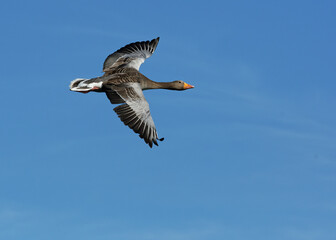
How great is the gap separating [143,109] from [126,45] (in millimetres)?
9179

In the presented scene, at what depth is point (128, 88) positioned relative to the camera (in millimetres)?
30625

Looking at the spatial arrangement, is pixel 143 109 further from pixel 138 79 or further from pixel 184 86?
pixel 184 86

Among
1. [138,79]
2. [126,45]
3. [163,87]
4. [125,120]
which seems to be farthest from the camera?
[126,45]

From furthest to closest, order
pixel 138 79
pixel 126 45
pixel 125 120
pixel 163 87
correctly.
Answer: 1. pixel 126 45
2. pixel 163 87
3. pixel 138 79
4. pixel 125 120

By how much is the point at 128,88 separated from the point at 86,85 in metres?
2.21

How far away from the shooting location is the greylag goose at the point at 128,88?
29.1 metres

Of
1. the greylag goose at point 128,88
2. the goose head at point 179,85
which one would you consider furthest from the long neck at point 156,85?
the goose head at point 179,85

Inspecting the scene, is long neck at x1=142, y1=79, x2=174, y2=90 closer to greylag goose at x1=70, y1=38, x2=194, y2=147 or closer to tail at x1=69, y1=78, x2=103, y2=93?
greylag goose at x1=70, y1=38, x2=194, y2=147

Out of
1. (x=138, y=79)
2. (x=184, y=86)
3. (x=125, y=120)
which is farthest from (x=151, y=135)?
(x=184, y=86)

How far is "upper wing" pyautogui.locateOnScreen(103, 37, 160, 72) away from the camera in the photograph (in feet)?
116

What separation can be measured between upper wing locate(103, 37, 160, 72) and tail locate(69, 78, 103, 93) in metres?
3.25

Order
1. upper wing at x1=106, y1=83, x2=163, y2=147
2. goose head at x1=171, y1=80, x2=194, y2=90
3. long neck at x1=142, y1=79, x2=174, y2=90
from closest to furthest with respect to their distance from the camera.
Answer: upper wing at x1=106, y1=83, x2=163, y2=147, long neck at x1=142, y1=79, x2=174, y2=90, goose head at x1=171, y1=80, x2=194, y2=90

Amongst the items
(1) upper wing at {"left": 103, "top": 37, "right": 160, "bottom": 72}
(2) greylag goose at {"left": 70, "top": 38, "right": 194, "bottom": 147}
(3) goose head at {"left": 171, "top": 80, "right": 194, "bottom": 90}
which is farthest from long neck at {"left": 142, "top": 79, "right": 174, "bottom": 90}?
(1) upper wing at {"left": 103, "top": 37, "right": 160, "bottom": 72}

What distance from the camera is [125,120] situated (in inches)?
1141
